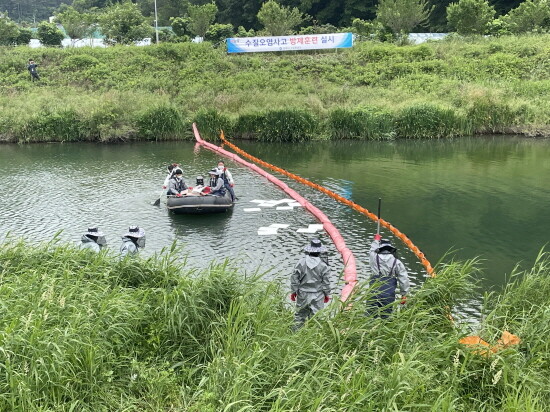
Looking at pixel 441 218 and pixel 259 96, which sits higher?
pixel 259 96

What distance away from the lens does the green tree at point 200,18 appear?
52.0 m

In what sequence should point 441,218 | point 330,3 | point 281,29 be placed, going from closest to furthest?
point 441,218 < point 281,29 < point 330,3

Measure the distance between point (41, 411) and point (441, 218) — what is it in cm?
1306

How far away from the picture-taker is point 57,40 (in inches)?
2009

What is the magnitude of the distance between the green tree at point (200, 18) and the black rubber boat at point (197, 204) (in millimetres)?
40092

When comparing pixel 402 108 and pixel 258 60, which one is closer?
pixel 402 108

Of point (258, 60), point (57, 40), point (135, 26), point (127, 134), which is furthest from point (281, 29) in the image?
point (127, 134)

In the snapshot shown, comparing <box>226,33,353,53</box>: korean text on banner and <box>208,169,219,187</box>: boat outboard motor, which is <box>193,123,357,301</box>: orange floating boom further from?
<box>226,33,353,53</box>: korean text on banner

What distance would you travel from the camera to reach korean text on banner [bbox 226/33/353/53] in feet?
141

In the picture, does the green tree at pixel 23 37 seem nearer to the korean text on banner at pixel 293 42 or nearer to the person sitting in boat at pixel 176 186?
the korean text on banner at pixel 293 42

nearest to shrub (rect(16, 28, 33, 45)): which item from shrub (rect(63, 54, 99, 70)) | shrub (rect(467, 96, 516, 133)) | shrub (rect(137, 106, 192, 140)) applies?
shrub (rect(63, 54, 99, 70))

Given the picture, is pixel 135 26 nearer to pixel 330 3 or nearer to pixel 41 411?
pixel 330 3

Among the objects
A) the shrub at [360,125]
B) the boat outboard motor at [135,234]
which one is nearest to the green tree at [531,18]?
the shrub at [360,125]

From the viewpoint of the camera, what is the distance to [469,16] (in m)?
46.8
